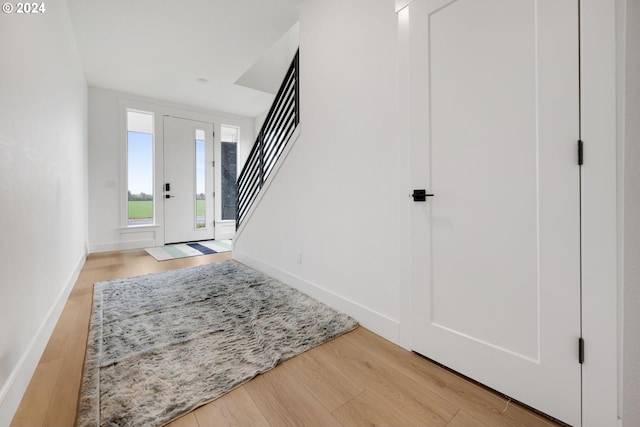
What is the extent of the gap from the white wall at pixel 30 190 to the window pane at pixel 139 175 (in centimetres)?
249

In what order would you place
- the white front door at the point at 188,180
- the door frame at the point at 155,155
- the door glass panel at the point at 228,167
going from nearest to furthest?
the door frame at the point at 155,155, the white front door at the point at 188,180, the door glass panel at the point at 228,167

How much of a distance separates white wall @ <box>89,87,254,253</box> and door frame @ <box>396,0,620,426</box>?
5.61 meters

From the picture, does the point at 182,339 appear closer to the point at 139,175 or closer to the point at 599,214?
the point at 599,214

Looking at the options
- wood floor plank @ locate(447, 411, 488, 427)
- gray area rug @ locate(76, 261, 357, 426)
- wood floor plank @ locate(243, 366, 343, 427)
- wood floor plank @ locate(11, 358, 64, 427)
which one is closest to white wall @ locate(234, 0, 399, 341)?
gray area rug @ locate(76, 261, 357, 426)

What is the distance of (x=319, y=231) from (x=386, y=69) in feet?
4.32

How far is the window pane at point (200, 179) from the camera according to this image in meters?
5.44

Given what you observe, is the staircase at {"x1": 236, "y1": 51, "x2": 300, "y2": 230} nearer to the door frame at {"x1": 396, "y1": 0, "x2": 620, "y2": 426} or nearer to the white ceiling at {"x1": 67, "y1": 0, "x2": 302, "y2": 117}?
the white ceiling at {"x1": 67, "y1": 0, "x2": 302, "y2": 117}

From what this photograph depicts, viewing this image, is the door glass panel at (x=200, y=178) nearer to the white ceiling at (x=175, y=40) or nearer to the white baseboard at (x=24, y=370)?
the white ceiling at (x=175, y=40)

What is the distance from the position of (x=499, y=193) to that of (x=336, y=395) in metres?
1.20

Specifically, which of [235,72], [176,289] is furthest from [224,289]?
[235,72]

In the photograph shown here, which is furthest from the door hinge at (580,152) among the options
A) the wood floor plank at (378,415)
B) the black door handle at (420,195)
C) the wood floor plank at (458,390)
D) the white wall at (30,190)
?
the white wall at (30,190)

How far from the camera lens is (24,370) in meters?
1.28

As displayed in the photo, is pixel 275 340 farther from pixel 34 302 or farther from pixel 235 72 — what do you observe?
pixel 235 72

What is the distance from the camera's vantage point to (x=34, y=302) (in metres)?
1.54
